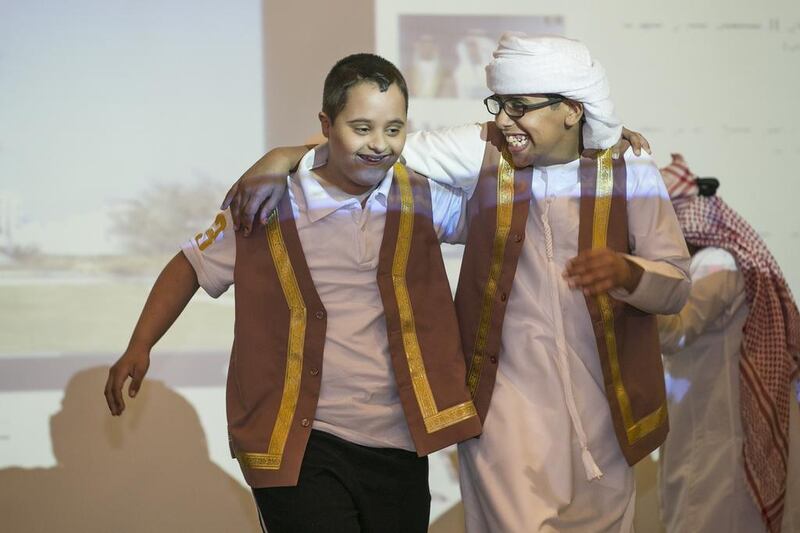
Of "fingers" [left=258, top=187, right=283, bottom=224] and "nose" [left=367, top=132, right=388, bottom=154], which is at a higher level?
"nose" [left=367, top=132, right=388, bottom=154]

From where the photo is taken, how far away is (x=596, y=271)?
276 cm

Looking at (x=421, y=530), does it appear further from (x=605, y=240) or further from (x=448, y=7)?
(x=448, y=7)

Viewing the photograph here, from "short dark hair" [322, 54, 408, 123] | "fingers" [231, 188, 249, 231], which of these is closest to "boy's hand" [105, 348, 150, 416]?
"fingers" [231, 188, 249, 231]

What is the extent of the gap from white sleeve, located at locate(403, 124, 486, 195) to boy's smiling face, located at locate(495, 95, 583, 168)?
0.38ft

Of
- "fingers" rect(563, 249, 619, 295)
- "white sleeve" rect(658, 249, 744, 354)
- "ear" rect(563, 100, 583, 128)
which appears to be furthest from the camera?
"white sleeve" rect(658, 249, 744, 354)

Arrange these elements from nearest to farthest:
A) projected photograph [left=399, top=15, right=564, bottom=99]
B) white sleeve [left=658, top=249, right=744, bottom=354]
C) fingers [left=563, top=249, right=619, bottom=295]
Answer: fingers [left=563, top=249, right=619, bottom=295] → white sleeve [left=658, top=249, right=744, bottom=354] → projected photograph [left=399, top=15, right=564, bottom=99]

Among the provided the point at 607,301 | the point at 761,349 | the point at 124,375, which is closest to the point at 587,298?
the point at 607,301

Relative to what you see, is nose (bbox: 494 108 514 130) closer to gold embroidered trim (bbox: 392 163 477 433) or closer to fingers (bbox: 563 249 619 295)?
gold embroidered trim (bbox: 392 163 477 433)

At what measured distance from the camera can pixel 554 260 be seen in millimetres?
3115

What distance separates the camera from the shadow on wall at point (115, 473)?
4809 mm

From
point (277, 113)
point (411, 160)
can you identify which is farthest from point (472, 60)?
point (411, 160)

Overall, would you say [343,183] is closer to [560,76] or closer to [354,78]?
[354,78]

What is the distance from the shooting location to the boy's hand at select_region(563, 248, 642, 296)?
275 cm

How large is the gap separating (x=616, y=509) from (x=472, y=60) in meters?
2.22
